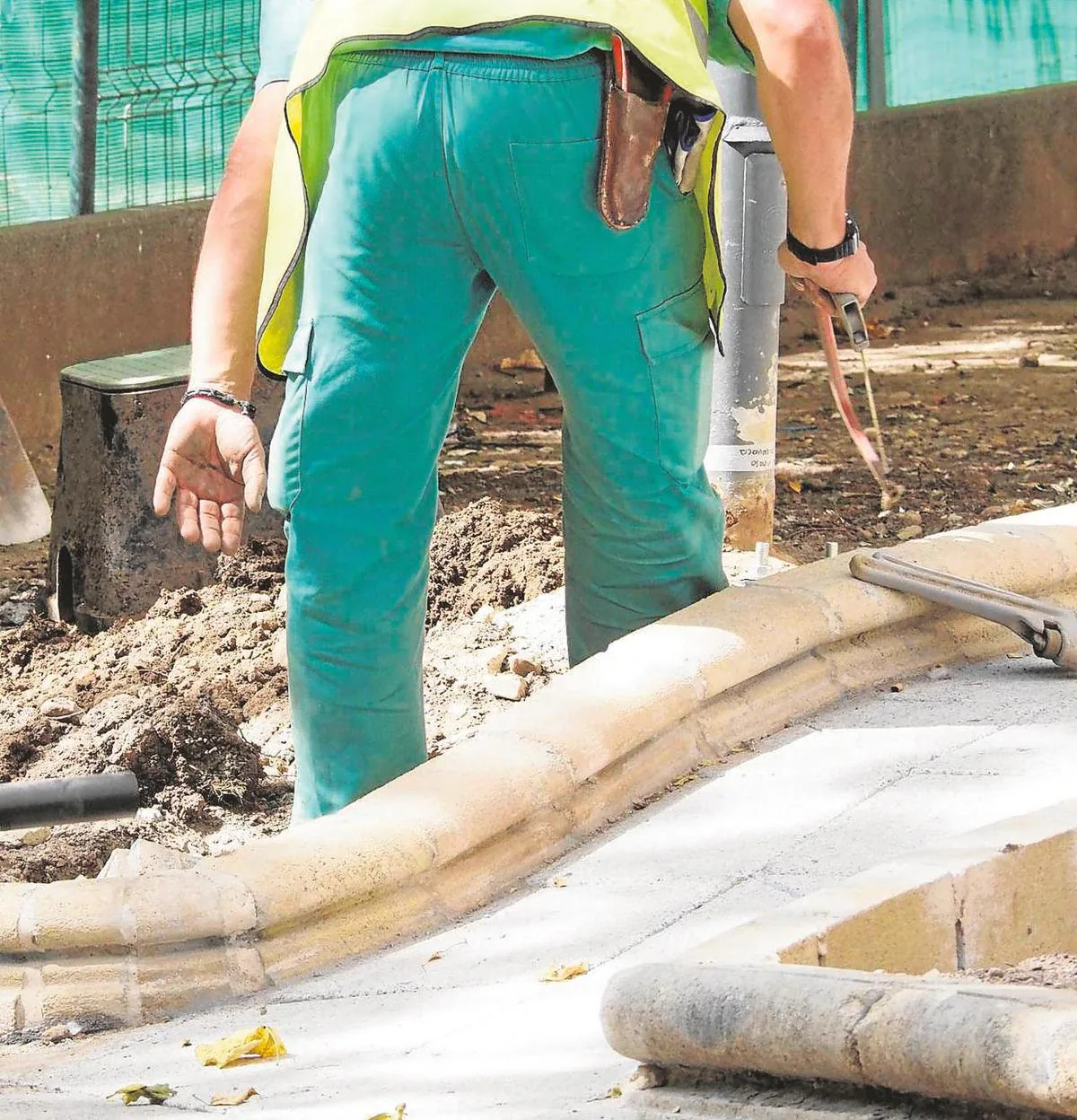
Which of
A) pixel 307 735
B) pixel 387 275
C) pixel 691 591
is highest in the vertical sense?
pixel 387 275

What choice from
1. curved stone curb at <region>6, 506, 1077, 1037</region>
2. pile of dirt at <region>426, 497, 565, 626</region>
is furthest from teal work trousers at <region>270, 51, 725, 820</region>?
pile of dirt at <region>426, 497, 565, 626</region>

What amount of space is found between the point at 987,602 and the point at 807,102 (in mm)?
1096

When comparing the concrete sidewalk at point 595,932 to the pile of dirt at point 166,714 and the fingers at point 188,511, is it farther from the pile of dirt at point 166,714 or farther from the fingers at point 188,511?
the pile of dirt at point 166,714

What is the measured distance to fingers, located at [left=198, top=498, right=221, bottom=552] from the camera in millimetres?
3496

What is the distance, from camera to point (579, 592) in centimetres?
390

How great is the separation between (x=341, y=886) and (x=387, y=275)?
111cm

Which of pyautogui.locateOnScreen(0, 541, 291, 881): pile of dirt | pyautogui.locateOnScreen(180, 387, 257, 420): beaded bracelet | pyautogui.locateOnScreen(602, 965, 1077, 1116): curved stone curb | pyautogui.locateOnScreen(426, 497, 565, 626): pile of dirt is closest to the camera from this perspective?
pyautogui.locateOnScreen(602, 965, 1077, 1116): curved stone curb

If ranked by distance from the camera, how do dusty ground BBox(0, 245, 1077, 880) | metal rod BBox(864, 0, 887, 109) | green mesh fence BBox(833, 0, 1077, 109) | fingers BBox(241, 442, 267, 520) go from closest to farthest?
fingers BBox(241, 442, 267, 520) < dusty ground BBox(0, 245, 1077, 880) < metal rod BBox(864, 0, 887, 109) < green mesh fence BBox(833, 0, 1077, 109)

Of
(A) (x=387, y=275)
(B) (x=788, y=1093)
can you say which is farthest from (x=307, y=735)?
(B) (x=788, y=1093)

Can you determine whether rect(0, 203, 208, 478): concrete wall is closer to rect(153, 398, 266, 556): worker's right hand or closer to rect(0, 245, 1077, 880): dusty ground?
rect(0, 245, 1077, 880): dusty ground

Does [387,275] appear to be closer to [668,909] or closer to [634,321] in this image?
[634,321]

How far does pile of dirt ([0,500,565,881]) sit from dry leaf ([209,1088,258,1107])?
194cm

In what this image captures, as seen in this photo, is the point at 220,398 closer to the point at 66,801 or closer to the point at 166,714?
the point at 66,801

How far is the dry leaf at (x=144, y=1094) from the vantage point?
7.50 feet
